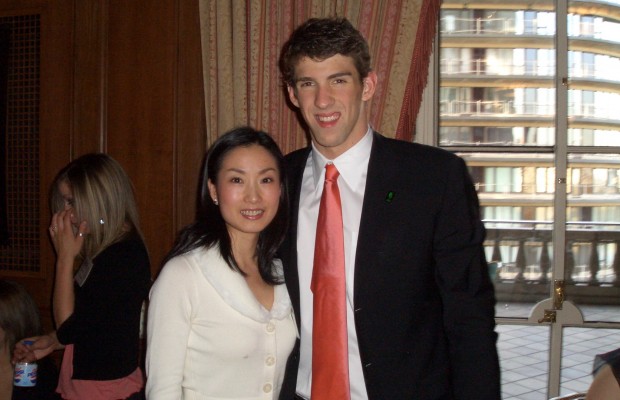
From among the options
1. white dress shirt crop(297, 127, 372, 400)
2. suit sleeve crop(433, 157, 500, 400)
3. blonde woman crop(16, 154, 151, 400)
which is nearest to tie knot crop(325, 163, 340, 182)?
white dress shirt crop(297, 127, 372, 400)

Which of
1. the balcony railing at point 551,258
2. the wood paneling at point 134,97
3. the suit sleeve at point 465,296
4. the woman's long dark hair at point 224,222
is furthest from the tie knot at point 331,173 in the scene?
the balcony railing at point 551,258

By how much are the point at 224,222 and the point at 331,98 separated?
43 centimetres

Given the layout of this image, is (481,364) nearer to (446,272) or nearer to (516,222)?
(446,272)

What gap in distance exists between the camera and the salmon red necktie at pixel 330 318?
144cm

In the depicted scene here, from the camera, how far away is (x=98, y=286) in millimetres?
1840

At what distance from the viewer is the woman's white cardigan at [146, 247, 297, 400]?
4.37 feet

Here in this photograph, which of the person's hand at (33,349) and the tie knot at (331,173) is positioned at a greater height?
the tie knot at (331,173)

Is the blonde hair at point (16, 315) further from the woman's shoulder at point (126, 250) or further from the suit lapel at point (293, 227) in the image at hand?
the suit lapel at point (293, 227)

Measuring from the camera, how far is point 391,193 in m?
1.48

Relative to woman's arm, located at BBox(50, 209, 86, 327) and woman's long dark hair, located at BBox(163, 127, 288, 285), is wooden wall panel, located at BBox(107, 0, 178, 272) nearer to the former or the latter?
woman's arm, located at BBox(50, 209, 86, 327)

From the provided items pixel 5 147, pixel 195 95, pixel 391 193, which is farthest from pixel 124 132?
pixel 391 193

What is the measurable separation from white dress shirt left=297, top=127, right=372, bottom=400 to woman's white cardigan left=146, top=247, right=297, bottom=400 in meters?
0.11

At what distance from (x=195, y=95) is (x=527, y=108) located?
1.40 meters

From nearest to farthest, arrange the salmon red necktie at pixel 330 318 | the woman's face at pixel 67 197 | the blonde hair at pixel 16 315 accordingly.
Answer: the salmon red necktie at pixel 330 318
the woman's face at pixel 67 197
the blonde hair at pixel 16 315
